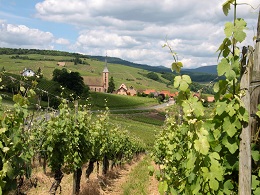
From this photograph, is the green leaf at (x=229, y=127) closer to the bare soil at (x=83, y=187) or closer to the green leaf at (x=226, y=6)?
the green leaf at (x=226, y=6)

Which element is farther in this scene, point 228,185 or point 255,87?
point 228,185

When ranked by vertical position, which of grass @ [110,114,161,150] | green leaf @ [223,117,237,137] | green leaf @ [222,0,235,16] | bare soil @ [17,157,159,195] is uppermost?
green leaf @ [222,0,235,16]

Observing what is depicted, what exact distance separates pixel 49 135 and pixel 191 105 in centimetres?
704

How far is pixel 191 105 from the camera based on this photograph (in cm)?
304

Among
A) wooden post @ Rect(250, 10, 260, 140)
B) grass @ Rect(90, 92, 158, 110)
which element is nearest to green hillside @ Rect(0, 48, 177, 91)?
grass @ Rect(90, 92, 158, 110)

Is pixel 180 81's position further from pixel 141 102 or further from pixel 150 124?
pixel 141 102

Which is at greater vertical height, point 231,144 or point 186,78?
point 186,78

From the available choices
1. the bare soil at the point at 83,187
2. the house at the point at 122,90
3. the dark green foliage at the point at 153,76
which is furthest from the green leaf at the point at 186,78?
the dark green foliage at the point at 153,76

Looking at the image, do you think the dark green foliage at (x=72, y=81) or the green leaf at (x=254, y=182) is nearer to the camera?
the green leaf at (x=254, y=182)

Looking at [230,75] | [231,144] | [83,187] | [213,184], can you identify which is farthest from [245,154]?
[83,187]

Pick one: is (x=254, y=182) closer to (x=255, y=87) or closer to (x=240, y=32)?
(x=255, y=87)

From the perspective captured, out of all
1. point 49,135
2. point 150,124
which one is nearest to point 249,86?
point 49,135

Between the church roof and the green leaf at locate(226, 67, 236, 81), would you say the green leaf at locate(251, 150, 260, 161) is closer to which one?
the green leaf at locate(226, 67, 236, 81)

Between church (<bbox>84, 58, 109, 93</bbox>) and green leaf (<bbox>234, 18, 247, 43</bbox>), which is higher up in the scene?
green leaf (<bbox>234, 18, 247, 43</bbox>)
